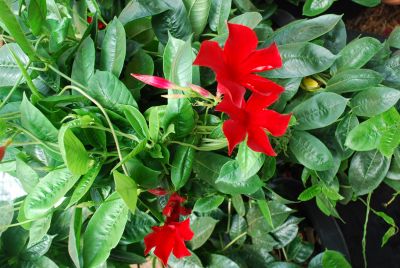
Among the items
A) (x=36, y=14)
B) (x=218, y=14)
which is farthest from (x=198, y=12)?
(x=36, y=14)

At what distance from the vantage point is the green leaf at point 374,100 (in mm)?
643

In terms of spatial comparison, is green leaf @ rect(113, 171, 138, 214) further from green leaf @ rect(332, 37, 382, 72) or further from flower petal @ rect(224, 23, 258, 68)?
green leaf @ rect(332, 37, 382, 72)

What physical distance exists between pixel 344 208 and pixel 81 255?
33.2 inches

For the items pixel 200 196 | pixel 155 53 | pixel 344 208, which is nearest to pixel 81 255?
pixel 200 196

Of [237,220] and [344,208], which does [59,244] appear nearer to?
[237,220]

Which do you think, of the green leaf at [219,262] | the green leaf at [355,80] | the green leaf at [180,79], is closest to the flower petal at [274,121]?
the green leaf at [180,79]

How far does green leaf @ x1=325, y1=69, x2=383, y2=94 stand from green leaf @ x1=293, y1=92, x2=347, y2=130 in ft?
0.18

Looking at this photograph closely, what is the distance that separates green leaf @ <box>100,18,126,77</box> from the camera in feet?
2.21

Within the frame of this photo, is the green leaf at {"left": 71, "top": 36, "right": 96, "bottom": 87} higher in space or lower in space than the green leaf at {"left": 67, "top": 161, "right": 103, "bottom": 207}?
higher

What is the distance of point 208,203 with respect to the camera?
2.64 feet

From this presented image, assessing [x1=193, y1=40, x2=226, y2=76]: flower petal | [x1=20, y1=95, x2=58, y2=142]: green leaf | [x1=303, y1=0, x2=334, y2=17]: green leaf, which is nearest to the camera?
[x1=193, y1=40, x2=226, y2=76]: flower petal

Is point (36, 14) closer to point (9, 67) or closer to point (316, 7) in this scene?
point (9, 67)

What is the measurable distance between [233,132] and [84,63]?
0.32 metres

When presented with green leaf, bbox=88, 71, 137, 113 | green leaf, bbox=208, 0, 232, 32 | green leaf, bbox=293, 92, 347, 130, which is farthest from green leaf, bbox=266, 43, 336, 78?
green leaf, bbox=88, 71, 137, 113
